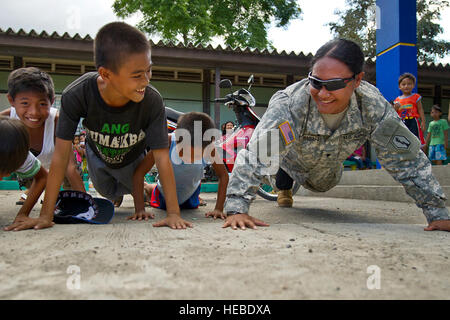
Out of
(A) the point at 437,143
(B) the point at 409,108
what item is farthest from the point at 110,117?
(A) the point at 437,143

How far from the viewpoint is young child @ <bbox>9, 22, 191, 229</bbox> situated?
1936 mm

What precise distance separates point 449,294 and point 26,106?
2.60m

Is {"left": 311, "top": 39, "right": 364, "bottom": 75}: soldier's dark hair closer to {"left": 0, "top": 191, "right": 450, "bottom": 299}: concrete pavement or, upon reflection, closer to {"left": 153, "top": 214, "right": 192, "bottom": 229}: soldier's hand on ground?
{"left": 0, "top": 191, "right": 450, "bottom": 299}: concrete pavement

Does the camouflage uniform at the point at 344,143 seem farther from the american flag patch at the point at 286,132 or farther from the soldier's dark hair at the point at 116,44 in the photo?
the soldier's dark hair at the point at 116,44

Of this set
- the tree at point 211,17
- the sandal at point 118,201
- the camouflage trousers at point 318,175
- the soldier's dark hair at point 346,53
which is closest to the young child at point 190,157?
the sandal at point 118,201

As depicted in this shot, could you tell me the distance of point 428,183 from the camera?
78.5 inches

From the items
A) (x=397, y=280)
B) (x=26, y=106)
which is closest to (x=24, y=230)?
(x=26, y=106)

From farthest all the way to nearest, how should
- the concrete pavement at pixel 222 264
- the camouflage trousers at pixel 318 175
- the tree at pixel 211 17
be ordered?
the tree at pixel 211 17, the camouflage trousers at pixel 318 175, the concrete pavement at pixel 222 264

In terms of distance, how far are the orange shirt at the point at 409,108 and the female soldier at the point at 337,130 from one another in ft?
10.1

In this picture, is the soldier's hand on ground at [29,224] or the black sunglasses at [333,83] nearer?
the soldier's hand on ground at [29,224]

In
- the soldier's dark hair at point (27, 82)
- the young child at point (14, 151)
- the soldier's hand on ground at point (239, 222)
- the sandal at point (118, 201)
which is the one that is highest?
the soldier's dark hair at point (27, 82)

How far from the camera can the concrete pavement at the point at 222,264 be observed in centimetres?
86

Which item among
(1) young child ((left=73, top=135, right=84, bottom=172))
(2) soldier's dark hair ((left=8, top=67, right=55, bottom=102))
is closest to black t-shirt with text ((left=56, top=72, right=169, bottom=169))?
(2) soldier's dark hair ((left=8, top=67, right=55, bottom=102))
